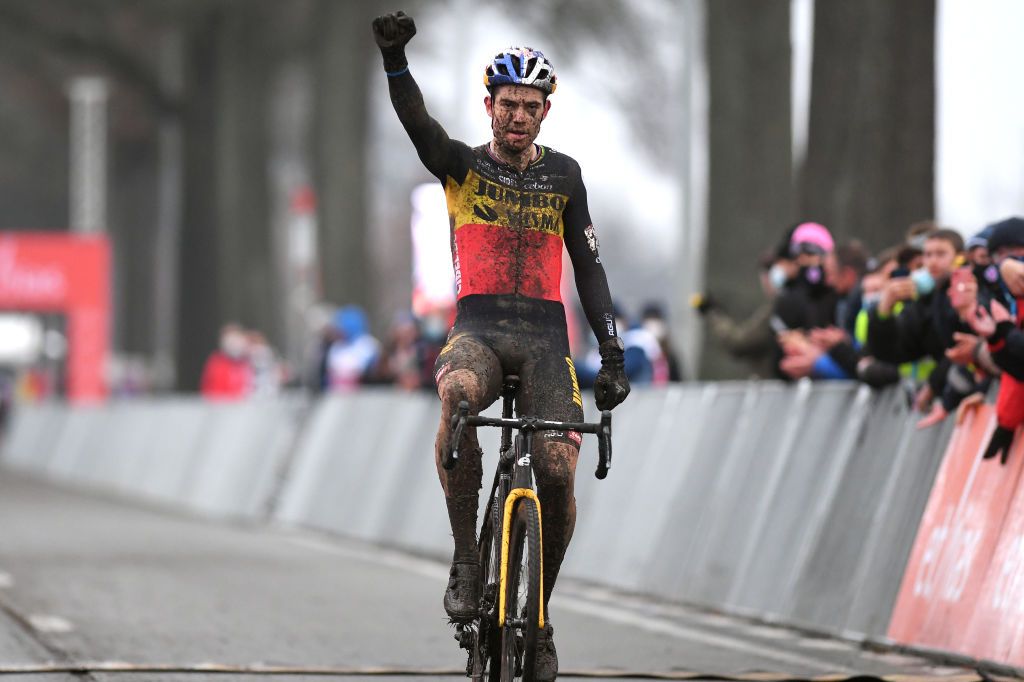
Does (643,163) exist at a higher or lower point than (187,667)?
higher

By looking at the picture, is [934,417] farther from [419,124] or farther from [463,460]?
[419,124]

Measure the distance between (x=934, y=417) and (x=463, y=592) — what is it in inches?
147

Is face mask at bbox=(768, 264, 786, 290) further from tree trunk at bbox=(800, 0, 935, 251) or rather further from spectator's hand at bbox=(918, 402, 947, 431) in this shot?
spectator's hand at bbox=(918, 402, 947, 431)

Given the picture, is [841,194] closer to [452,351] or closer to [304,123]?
[452,351]

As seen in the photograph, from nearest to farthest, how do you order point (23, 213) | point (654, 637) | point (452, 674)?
point (452, 674) → point (654, 637) → point (23, 213)

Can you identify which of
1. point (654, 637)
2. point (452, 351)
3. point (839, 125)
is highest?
point (839, 125)

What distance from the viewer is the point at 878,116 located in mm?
16609

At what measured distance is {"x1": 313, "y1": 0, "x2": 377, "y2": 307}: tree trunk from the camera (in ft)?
119

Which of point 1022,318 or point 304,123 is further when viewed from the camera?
point 304,123

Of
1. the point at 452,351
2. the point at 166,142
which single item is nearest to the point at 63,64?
the point at 166,142

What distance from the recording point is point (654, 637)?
11.3 m

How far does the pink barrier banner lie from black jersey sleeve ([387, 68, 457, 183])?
3085 mm

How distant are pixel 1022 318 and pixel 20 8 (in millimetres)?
32790

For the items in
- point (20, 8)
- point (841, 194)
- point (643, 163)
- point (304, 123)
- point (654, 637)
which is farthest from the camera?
point (304, 123)
